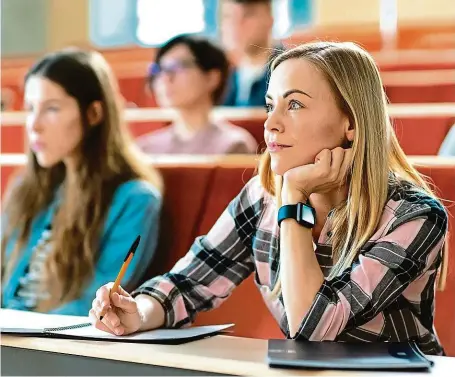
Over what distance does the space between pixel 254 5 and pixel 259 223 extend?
154 centimetres

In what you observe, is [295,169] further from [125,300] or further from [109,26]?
[109,26]

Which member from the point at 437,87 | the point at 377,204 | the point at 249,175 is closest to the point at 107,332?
the point at 377,204

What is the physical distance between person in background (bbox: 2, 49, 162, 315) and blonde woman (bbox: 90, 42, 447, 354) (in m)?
0.39

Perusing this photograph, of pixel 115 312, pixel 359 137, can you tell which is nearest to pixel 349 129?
pixel 359 137

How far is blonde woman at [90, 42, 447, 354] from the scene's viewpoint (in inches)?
36.5

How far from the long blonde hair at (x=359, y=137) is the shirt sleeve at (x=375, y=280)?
4 cm

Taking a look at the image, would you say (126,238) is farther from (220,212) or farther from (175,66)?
(175,66)

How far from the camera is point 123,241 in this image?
1458mm

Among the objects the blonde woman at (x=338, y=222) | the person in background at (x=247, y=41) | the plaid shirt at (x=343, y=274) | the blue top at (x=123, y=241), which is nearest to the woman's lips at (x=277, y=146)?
the blonde woman at (x=338, y=222)

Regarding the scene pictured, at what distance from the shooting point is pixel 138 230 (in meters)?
1.46

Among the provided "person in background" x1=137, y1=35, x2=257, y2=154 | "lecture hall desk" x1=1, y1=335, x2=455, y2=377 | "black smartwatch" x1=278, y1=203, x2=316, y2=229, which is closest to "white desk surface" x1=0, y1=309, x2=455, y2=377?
"lecture hall desk" x1=1, y1=335, x2=455, y2=377

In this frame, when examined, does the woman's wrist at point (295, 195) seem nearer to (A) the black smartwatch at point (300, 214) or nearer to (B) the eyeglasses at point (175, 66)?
(A) the black smartwatch at point (300, 214)

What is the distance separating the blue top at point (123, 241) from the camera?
1427 mm

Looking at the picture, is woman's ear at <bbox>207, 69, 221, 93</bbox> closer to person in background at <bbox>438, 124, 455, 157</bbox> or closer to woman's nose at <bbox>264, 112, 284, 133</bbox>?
person in background at <bbox>438, 124, 455, 157</bbox>
